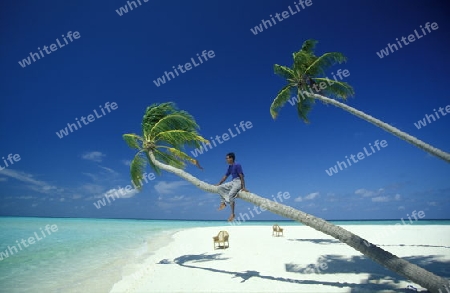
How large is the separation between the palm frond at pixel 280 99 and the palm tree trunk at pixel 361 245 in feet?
27.2

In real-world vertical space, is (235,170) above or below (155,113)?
below

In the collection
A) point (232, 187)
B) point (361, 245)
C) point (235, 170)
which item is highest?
point (235, 170)

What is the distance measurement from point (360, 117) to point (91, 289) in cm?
1127

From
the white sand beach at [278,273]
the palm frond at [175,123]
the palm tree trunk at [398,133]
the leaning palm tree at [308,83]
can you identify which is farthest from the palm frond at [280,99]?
the white sand beach at [278,273]

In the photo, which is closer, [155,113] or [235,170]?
[235,170]

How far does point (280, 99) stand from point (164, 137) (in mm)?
6509

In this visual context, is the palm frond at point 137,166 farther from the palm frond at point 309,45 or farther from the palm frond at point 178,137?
the palm frond at point 309,45

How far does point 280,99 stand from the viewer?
43.7 feet

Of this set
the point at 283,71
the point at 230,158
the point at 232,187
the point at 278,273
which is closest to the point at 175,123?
the point at 230,158

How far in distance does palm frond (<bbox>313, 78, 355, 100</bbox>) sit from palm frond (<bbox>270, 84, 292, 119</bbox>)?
4.65 feet

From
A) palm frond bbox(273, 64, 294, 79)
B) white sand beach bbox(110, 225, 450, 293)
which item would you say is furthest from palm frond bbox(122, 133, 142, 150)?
palm frond bbox(273, 64, 294, 79)

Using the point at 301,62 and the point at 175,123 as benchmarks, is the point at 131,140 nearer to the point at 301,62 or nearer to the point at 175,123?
the point at 175,123

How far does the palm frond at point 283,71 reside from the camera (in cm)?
1296

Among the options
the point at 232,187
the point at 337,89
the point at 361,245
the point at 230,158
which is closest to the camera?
the point at 361,245
